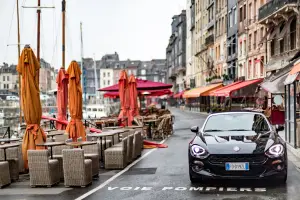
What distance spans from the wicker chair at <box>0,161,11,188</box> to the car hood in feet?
14.1

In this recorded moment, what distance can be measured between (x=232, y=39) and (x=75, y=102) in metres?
41.5

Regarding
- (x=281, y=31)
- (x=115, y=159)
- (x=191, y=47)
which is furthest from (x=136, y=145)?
(x=191, y=47)

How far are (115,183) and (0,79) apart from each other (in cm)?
13181

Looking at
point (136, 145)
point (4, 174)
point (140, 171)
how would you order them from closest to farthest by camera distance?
point (4, 174), point (140, 171), point (136, 145)

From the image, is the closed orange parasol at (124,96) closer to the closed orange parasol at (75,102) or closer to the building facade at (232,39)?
the closed orange parasol at (75,102)

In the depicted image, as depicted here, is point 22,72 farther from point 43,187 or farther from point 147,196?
point 147,196

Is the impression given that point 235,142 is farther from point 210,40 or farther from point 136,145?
point 210,40

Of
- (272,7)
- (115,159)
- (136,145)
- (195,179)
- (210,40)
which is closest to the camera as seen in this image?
(195,179)

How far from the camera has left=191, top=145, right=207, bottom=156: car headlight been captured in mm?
9276

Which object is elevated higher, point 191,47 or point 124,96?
point 191,47

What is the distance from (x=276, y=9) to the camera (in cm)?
3394

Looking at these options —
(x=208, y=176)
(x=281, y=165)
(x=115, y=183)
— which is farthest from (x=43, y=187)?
(x=281, y=165)

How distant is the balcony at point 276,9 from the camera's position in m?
31.8

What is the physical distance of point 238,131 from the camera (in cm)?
1041
